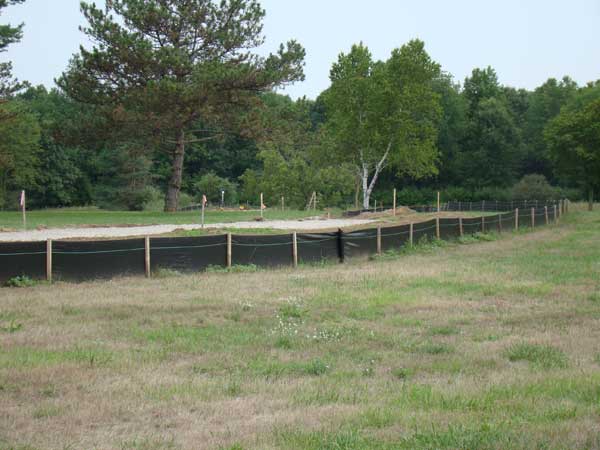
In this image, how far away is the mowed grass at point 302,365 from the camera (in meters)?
5.34

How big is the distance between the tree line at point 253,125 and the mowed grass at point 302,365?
22.5 m

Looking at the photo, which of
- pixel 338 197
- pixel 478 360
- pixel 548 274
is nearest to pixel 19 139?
pixel 338 197

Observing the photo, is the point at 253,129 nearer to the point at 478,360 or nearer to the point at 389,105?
the point at 389,105

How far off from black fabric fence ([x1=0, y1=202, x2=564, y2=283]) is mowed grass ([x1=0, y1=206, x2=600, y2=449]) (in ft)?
2.58

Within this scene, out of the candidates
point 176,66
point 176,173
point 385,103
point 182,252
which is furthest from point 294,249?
point 385,103

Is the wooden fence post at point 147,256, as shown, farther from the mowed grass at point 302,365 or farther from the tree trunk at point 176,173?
the tree trunk at point 176,173

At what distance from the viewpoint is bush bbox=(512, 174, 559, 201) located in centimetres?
7244

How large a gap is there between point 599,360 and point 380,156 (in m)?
53.8

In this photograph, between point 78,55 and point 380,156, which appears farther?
point 380,156

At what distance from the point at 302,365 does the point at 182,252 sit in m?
9.65

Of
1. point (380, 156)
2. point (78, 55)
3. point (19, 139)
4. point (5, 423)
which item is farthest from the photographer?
point (19, 139)

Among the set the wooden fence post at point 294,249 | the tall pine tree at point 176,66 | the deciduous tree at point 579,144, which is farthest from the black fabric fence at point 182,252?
the deciduous tree at point 579,144

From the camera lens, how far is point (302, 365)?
7574 mm

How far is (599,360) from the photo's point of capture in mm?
7664
